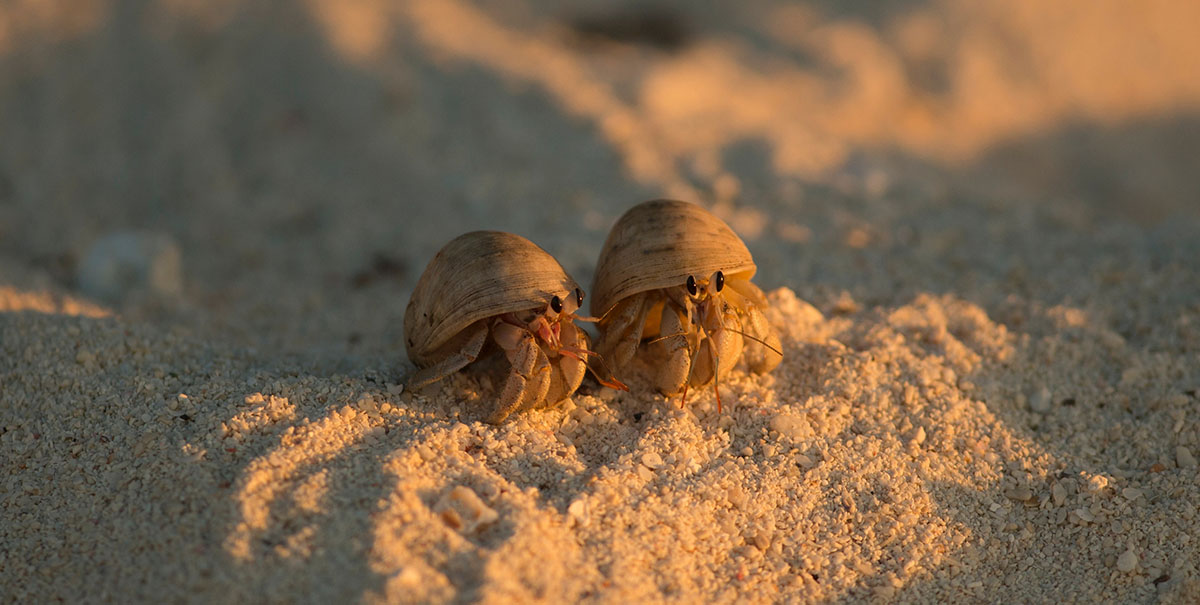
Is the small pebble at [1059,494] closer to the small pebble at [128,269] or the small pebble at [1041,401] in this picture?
the small pebble at [1041,401]

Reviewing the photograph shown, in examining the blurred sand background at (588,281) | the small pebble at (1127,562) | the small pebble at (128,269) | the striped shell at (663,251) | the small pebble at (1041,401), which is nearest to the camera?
the blurred sand background at (588,281)

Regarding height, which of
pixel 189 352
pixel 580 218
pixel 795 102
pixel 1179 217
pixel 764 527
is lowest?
A: pixel 189 352

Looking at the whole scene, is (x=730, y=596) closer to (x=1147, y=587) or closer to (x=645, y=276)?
(x=645, y=276)

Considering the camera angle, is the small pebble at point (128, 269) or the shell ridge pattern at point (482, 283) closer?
the shell ridge pattern at point (482, 283)

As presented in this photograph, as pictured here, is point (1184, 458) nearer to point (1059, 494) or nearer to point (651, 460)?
point (1059, 494)

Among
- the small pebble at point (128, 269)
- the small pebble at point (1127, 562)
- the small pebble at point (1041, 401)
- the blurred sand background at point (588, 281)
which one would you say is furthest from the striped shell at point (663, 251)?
the small pebble at point (128, 269)

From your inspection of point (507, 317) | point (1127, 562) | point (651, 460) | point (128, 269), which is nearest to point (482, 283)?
point (507, 317)

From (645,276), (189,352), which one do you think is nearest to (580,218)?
(645,276)
